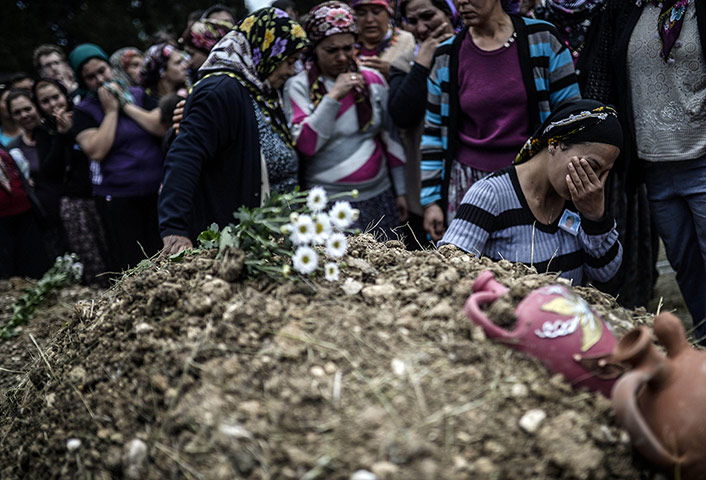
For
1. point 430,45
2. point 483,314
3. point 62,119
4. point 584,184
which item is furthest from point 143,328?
point 62,119

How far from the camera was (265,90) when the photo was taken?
3.44 meters

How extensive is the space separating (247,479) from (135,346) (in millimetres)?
667

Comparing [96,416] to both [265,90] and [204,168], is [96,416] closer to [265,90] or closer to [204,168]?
[204,168]

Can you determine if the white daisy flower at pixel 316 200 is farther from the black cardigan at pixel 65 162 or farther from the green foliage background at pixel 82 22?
the green foliage background at pixel 82 22

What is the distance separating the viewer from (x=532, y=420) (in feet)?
4.68

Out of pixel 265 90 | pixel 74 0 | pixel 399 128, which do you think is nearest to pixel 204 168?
pixel 265 90

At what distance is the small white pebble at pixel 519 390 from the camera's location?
4.87 ft

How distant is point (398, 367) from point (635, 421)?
59cm

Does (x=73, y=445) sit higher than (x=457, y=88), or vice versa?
(x=457, y=88)

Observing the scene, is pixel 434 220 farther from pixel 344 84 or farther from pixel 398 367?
pixel 398 367

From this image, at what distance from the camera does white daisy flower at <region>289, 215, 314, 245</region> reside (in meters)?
1.80

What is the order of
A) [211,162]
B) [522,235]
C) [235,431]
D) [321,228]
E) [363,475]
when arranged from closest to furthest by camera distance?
1. [363,475]
2. [235,431]
3. [321,228]
4. [522,235]
5. [211,162]

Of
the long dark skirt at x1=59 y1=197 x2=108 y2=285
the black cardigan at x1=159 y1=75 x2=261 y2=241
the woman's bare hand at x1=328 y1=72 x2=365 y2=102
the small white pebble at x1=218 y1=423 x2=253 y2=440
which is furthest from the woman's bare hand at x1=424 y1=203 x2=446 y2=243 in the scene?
the long dark skirt at x1=59 y1=197 x2=108 y2=285

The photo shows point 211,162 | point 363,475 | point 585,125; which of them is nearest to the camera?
point 363,475
